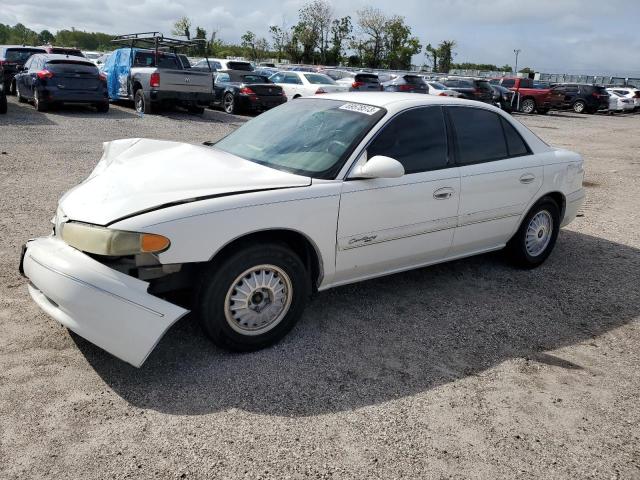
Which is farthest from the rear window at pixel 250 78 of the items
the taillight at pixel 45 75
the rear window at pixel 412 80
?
the rear window at pixel 412 80

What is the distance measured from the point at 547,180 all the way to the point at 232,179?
3097mm

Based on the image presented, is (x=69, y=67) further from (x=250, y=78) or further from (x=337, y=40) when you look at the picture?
(x=337, y=40)

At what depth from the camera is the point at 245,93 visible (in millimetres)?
17453

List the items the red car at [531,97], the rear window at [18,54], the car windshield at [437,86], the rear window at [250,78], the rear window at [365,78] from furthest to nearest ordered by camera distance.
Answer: the red car at [531,97] < the car windshield at [437,86] < the rear window at [365,78] < the rear window at [18,54] < the rear window at [250,78]

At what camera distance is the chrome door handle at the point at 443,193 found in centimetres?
425

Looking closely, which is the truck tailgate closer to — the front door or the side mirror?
the front door

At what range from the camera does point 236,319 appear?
3480 millimetres

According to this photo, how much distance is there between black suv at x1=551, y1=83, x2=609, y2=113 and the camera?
1256 inches

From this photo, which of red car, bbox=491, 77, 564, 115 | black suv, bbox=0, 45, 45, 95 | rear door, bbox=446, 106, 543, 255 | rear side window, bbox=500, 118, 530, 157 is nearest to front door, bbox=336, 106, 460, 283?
rear door, bbox=446, 106, 543, 255

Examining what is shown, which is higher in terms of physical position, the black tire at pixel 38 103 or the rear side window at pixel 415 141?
the rear side window at pixel 415 141

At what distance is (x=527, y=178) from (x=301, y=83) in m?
15.5

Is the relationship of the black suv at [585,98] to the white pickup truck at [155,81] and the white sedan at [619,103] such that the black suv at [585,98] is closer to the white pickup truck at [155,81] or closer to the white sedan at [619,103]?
the white sedan at [619,103]

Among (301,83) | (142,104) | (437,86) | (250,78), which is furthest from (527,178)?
(437,86)

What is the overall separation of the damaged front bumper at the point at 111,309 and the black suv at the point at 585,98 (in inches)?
1299
